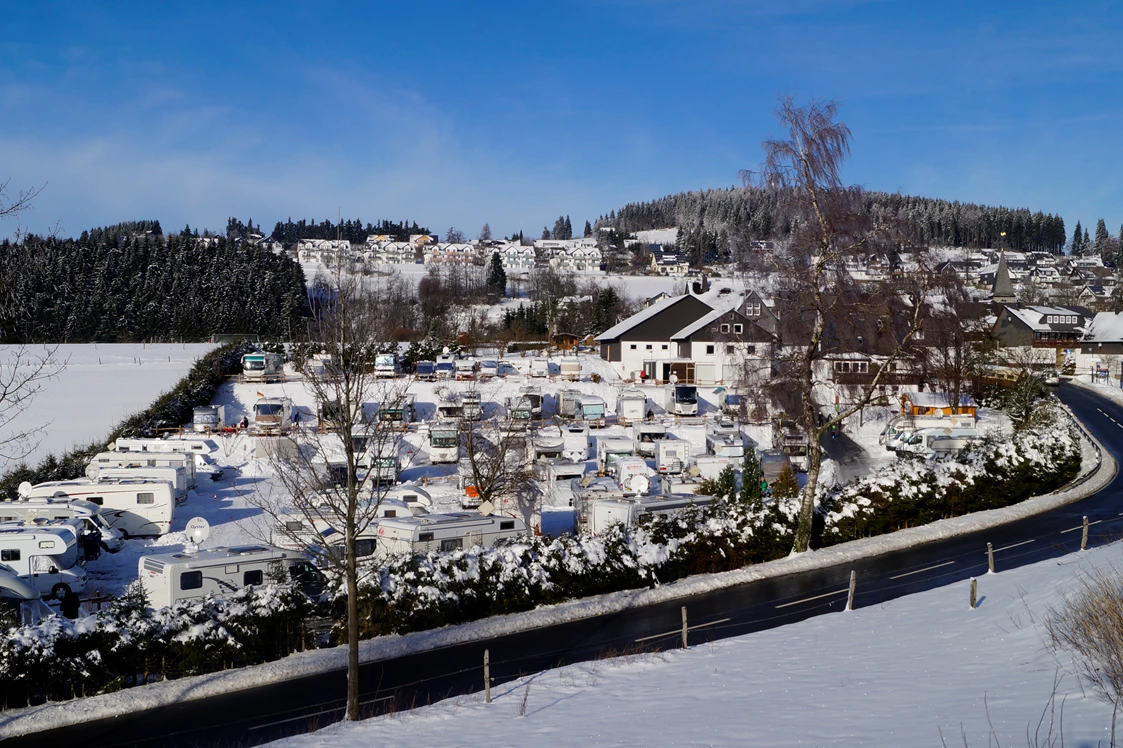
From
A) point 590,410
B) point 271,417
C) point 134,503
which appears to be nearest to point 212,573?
point 134,503

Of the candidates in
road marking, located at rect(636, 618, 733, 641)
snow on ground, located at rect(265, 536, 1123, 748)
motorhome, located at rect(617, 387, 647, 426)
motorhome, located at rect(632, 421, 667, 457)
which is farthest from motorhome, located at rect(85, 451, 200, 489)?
snow on ground, located at rect(265, 536, 1123, 748)

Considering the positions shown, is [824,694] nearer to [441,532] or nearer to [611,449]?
[441,532]

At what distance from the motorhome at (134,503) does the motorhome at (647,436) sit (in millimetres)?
14440

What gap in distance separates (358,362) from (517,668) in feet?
16.9

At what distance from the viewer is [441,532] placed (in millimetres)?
17141

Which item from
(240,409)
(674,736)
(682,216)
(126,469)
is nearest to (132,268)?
(240,409)

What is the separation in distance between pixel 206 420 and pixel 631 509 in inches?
785

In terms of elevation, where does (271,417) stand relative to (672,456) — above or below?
above

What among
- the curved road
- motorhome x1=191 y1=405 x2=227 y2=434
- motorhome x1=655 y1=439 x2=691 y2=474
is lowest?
the curved road

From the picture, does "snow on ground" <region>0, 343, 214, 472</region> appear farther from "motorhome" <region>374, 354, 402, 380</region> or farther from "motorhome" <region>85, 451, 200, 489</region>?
"motorhome" <region>374, 354, 402, 380</region>

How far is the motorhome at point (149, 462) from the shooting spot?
78.7ft

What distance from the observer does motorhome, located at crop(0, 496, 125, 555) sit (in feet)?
63.5

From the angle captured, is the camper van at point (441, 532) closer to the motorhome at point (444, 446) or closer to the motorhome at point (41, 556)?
the motorhome at point (41, 556)

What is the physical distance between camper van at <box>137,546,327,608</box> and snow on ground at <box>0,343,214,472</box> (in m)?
13.9
